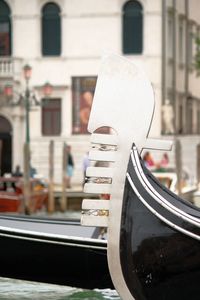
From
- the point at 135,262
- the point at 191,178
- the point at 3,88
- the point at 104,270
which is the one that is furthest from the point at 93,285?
the point at 3,88

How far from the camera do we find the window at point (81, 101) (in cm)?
1366

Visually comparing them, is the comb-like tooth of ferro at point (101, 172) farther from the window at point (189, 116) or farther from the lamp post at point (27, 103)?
the window at point (189, 116)

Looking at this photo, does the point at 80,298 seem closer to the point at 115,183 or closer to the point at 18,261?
the point at 18,261

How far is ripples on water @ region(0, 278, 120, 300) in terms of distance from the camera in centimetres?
529

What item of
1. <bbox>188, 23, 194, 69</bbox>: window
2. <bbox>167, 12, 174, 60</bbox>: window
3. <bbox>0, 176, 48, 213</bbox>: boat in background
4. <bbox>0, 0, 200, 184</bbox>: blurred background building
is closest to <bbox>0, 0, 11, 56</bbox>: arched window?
<bbox>0, 0, 200, 184</bbox>: blurred background building

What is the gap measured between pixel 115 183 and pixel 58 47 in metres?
10.0

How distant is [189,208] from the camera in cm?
383

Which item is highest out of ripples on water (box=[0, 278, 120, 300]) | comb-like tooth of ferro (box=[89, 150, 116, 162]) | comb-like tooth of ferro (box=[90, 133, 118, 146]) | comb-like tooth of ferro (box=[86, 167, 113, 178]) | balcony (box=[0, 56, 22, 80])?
balcony (box=[0, 56, 22, 80])

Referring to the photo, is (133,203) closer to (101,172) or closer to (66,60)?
(101,172)

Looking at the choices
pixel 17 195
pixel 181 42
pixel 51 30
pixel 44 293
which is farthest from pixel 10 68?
pixel 44 293

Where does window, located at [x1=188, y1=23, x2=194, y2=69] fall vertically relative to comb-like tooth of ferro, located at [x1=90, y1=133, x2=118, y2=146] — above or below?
above

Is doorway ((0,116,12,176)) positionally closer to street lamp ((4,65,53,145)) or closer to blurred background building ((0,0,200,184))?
blurred background building ((0,0,200,184))

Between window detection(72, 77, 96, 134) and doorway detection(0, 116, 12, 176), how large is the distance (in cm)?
82

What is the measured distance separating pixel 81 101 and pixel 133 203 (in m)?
9.89
